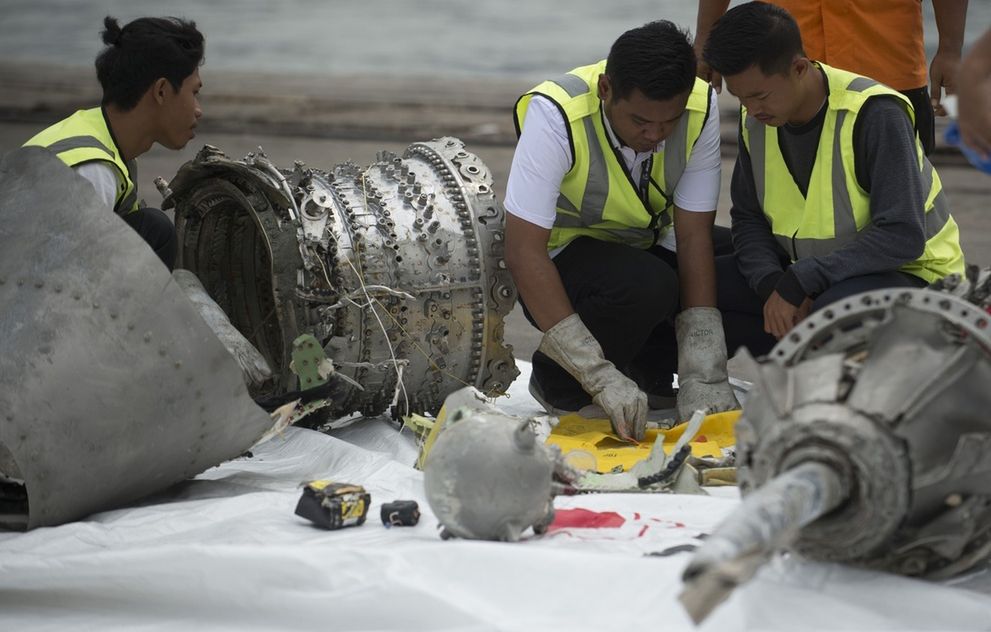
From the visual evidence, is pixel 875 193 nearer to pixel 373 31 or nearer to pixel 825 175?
pixel 825 175

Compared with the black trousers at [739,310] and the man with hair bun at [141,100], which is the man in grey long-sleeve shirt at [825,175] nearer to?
the black trousers at [739,310]

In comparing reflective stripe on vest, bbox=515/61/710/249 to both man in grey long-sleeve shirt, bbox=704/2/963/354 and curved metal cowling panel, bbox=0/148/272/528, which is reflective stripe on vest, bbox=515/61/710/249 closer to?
man in grey long-sleeve shirt, bbox=704/2/963/354

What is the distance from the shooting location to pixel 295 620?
205 cm

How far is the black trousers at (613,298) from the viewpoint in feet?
10.7

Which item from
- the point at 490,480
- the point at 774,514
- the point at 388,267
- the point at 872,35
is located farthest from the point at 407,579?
the point at 872,35

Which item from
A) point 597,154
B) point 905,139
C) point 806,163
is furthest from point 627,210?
point 905,139

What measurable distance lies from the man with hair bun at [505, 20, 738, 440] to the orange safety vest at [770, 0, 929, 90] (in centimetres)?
51

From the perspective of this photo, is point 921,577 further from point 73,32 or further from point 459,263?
point 73,32

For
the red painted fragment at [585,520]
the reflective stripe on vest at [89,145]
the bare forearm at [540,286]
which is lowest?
the red painted fragment at [585,520]

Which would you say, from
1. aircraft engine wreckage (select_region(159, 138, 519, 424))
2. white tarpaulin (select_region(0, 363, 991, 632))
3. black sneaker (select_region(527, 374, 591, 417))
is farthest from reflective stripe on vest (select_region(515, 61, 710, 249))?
white tarpaulin (select_region(0, 363, 991, 632))

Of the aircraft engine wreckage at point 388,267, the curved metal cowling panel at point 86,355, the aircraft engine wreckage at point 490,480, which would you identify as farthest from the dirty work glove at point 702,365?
the curved metal cowling panel at point 86,355

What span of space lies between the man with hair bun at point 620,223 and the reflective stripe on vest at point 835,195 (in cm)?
17

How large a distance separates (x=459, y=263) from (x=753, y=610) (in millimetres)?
1418

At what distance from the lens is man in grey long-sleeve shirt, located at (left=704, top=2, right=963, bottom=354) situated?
2.96 m
